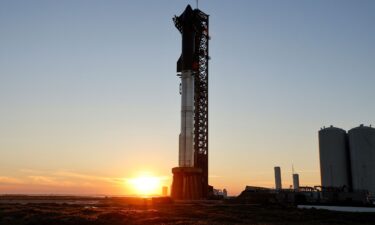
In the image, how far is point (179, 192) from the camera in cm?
7944

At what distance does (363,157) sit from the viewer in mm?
141000

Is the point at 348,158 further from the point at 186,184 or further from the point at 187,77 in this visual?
the point at 186,184

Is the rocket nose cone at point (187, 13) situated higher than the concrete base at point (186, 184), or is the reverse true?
the rocket nose cone at point (187, 13)

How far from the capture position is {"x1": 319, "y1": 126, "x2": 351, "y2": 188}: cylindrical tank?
146000mm

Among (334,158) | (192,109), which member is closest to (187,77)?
(192,109)

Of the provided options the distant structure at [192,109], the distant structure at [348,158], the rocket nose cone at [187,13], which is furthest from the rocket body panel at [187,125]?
the distant structure at [348,158]

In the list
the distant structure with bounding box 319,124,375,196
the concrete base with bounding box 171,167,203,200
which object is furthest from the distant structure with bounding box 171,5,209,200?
the distant structure with bounding box 319,124,375,196

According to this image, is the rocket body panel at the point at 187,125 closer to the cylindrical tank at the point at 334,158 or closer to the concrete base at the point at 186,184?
the concrete base at the point at 186,184

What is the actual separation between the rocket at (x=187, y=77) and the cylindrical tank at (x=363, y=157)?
268 feet

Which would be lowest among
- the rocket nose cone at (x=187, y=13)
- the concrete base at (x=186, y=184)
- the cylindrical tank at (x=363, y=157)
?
the concrete base at (x=186, y=184)

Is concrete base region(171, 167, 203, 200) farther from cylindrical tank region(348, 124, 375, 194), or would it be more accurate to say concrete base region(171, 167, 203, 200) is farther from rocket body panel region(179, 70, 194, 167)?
cylindrical tank region(348, 124, 375, 194)

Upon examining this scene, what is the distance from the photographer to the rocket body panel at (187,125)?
83188 mm

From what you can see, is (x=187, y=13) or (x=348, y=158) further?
(x=348, y=158)

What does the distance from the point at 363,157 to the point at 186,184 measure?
3469 inches
